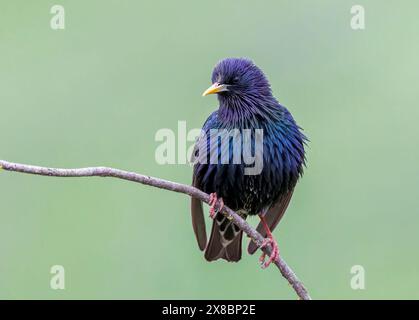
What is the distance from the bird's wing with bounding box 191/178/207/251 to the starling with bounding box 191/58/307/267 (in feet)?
0.05

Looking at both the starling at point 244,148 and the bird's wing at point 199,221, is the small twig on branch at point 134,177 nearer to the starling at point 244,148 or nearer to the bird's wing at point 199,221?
the starling at point 244,148

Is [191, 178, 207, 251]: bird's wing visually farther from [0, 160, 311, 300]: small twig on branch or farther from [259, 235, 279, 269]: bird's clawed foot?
[0, 160, 311, 300]: small twig on branch

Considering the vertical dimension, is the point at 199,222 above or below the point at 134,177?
below

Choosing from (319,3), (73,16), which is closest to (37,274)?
(73,16)

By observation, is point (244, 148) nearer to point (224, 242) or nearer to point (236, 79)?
point (236, 79)

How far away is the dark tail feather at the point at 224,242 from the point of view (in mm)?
8477

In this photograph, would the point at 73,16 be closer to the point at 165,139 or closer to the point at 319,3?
the point at 319,3

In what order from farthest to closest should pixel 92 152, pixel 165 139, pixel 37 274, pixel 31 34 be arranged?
pixel 31 34 → pixel 92 152 → pixel 37 274 → pixel 165 139

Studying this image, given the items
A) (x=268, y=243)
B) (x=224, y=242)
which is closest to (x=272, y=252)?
(x=268, y=243)

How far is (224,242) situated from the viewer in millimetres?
8547

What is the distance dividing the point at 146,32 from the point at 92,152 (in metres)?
3.30

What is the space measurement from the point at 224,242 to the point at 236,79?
5.06 ft

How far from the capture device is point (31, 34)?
1388 centimetres

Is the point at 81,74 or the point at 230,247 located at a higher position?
the point at 81,74
